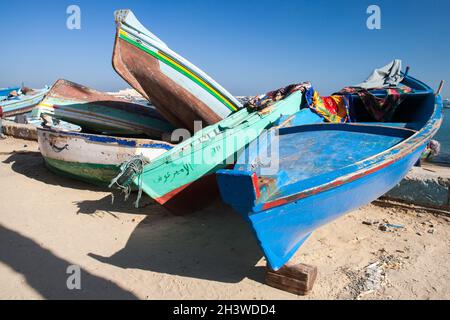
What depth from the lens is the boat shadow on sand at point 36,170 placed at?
568 cm

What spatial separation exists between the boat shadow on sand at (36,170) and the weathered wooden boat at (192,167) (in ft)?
5.74

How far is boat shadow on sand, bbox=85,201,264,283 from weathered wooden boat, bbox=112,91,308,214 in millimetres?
322

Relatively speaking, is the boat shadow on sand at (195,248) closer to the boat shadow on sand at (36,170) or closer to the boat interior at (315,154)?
the boat interior at (315,154)

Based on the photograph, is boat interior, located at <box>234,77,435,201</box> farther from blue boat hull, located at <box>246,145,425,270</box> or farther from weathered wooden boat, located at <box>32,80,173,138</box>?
weathered wooden boat, located at <box>32,80,173,138</box>

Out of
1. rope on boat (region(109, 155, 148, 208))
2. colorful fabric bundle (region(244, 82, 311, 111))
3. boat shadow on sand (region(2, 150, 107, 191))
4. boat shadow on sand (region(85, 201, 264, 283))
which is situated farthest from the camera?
boat shadow on sand (region(2, 150, 107, 191))

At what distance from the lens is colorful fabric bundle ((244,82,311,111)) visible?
5.41m

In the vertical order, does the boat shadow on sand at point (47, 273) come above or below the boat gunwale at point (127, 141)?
below

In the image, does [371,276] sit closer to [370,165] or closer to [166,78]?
[370,165]

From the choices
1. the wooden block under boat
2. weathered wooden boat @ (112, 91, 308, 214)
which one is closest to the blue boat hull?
the wooden block under boat

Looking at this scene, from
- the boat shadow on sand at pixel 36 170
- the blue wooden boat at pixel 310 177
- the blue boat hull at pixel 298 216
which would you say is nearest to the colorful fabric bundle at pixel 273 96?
the blue wooden boat at pixel 310 177

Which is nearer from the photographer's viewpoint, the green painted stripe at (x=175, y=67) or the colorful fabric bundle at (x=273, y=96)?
the colorful fabric bundle at (x=273, y=96)
